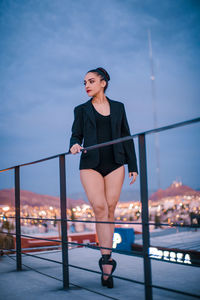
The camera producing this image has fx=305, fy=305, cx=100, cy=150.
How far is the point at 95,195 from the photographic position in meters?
1.95

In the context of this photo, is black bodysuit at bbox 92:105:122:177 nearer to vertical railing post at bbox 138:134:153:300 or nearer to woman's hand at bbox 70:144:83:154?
woman's hand at bbox 70:144:83:154

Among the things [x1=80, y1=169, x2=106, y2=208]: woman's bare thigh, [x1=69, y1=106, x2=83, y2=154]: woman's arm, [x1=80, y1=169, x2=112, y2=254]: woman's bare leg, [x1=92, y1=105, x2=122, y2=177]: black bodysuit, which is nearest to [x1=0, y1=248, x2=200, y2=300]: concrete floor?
[x1=80, y1=169, x2=112, y2=254]: woman's bare leg

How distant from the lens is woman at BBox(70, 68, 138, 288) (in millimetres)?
1937

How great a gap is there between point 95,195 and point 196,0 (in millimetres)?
47702

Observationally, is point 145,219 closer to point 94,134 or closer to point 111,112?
point 94,134

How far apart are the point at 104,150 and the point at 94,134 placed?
12 cm

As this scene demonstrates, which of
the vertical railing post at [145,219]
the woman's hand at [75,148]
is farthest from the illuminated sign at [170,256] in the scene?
the woman's hand at [75,148]

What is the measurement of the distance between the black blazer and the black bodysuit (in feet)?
0.12

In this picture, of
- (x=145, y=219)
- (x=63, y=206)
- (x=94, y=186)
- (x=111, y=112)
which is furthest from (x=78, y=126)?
(x=145, y=219)

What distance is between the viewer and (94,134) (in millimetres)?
1995

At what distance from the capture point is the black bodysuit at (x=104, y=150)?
6.57 ft

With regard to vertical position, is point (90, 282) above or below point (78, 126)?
below

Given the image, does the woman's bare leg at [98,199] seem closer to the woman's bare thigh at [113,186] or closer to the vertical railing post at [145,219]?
the woman's bare thigh at [113,186]

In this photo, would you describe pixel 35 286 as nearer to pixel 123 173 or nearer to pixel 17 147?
pixel 123 173
